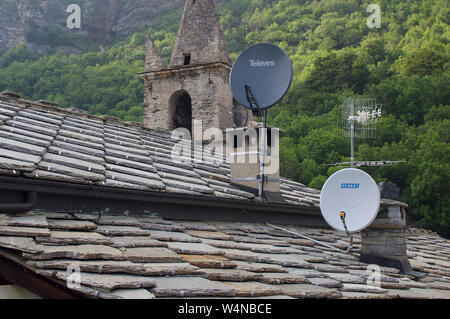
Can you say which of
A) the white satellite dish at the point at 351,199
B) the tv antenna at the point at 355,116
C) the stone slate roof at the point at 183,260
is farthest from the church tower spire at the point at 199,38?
the stone slate roof at the point at 183,260

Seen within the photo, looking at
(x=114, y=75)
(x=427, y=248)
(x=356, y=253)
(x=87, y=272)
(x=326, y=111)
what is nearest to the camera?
(x=87, y=272)

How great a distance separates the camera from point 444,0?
171 ft

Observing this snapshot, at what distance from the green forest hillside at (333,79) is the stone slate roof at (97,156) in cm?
2204

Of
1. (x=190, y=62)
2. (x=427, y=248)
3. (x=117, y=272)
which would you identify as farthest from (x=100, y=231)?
(x=190, y=62)

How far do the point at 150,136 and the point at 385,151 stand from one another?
1296 inches

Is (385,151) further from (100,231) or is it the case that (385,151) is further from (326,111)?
(100,231)

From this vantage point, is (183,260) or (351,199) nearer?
(183,260)

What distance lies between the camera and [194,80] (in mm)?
13914

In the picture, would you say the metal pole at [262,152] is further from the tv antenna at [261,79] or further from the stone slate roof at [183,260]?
the stone slate roof at [183,260]

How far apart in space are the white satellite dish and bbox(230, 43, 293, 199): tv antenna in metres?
1.15

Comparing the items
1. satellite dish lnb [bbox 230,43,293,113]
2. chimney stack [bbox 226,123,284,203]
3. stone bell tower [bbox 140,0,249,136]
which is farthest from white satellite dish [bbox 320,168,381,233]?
stone bell tower [bbox 140,0,249,136]

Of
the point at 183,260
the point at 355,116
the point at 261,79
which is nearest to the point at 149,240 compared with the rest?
the point at 183,260

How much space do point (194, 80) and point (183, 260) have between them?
1072 cm
